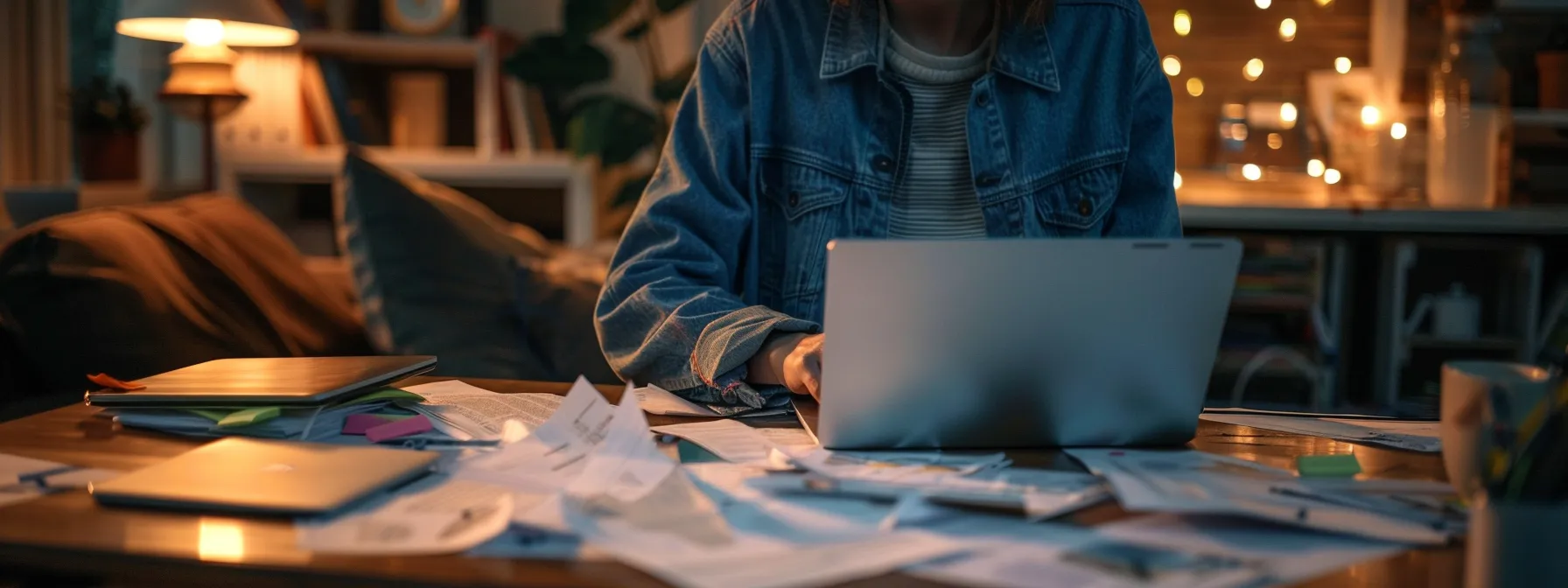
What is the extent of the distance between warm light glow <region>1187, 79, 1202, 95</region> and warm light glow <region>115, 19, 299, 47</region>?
2.21 metres

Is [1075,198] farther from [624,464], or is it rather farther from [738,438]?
[624,464]

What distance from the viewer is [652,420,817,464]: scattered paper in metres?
0.81

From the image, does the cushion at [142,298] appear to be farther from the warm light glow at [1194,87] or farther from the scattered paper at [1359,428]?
the warm light glow at [1194,87]

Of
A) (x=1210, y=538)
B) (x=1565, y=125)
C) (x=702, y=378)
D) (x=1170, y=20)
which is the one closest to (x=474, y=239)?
(x=702, y=378)

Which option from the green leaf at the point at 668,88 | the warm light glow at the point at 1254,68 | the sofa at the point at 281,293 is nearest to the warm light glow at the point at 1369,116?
the warm light glow at the point at 1254,68

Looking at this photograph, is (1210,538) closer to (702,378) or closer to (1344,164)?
(702,378)

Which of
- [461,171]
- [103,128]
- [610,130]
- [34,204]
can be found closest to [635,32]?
[610,130]

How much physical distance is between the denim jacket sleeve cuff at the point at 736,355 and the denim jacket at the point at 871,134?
0.20 meters

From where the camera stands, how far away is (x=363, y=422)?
88cm

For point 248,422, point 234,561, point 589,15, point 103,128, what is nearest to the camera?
point 234,561

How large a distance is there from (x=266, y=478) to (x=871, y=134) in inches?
28.4

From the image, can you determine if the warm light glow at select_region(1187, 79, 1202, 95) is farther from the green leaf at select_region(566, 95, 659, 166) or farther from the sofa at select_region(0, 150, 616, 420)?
the sofa at select_region(0, 150, 616, 420)

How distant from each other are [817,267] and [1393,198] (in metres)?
2.20

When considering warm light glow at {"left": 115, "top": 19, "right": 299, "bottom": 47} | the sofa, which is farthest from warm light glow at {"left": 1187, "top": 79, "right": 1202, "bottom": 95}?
warm light glow at {"left": 115, "top": 19, "right": 299, "bottom": 47}
